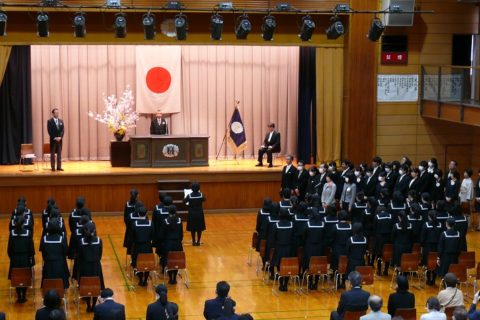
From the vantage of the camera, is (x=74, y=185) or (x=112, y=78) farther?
(x=112, y=78)

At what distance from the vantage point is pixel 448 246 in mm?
15836

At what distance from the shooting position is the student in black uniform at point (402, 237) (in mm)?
16609

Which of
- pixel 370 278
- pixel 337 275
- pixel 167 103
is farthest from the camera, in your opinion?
pixel 167 103

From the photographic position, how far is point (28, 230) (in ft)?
51.5

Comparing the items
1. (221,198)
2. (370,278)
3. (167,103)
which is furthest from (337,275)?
(167,103)

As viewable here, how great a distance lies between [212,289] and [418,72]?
11.7m

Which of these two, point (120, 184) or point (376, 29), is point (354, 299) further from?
point (120, 184)

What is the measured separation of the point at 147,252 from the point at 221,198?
308 inches

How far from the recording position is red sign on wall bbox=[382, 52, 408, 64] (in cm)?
2520

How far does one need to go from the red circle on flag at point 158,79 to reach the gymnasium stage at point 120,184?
316cm

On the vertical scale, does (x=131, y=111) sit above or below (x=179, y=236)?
above

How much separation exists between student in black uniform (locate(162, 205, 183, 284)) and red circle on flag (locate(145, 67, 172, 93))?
1038cm

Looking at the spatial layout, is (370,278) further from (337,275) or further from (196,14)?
(196,14)

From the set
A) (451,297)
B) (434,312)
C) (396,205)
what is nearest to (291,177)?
(396,205)
